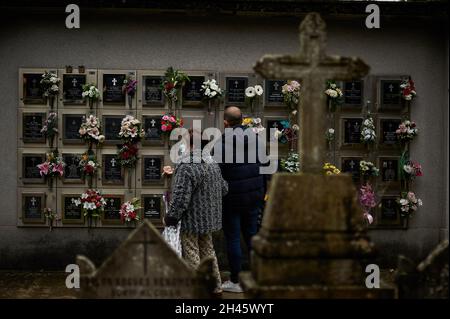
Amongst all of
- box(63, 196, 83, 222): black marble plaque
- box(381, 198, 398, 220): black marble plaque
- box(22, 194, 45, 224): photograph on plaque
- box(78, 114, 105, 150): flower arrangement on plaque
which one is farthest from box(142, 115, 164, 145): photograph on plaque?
box(381, 198, 398, 220): black marble plaque

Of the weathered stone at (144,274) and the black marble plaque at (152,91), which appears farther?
the black marble plaque at (152,91)

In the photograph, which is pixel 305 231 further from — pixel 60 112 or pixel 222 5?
pixel 60 112

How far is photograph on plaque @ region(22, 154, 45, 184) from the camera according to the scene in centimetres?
813

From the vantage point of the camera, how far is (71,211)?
321 inches

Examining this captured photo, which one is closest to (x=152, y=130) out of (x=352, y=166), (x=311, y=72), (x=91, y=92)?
(x=91, y=92)

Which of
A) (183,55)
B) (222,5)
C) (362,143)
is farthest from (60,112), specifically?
(362,143)

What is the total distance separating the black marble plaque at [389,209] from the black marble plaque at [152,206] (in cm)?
297

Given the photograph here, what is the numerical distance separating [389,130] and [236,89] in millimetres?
2128

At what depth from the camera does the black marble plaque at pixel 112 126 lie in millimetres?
8195

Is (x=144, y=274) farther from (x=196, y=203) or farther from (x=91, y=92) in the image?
(x=91, y=92)

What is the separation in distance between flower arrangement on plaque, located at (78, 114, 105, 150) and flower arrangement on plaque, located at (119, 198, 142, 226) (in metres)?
0.88

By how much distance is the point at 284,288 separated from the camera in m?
3.90

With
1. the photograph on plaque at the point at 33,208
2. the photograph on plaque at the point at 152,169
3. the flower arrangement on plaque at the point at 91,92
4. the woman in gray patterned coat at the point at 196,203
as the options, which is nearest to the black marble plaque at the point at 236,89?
the photograph on plaque at the point at 152,169

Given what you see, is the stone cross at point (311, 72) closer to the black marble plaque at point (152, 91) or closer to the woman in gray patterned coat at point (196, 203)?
the woman in gray patterned coat at point (196, 203)
